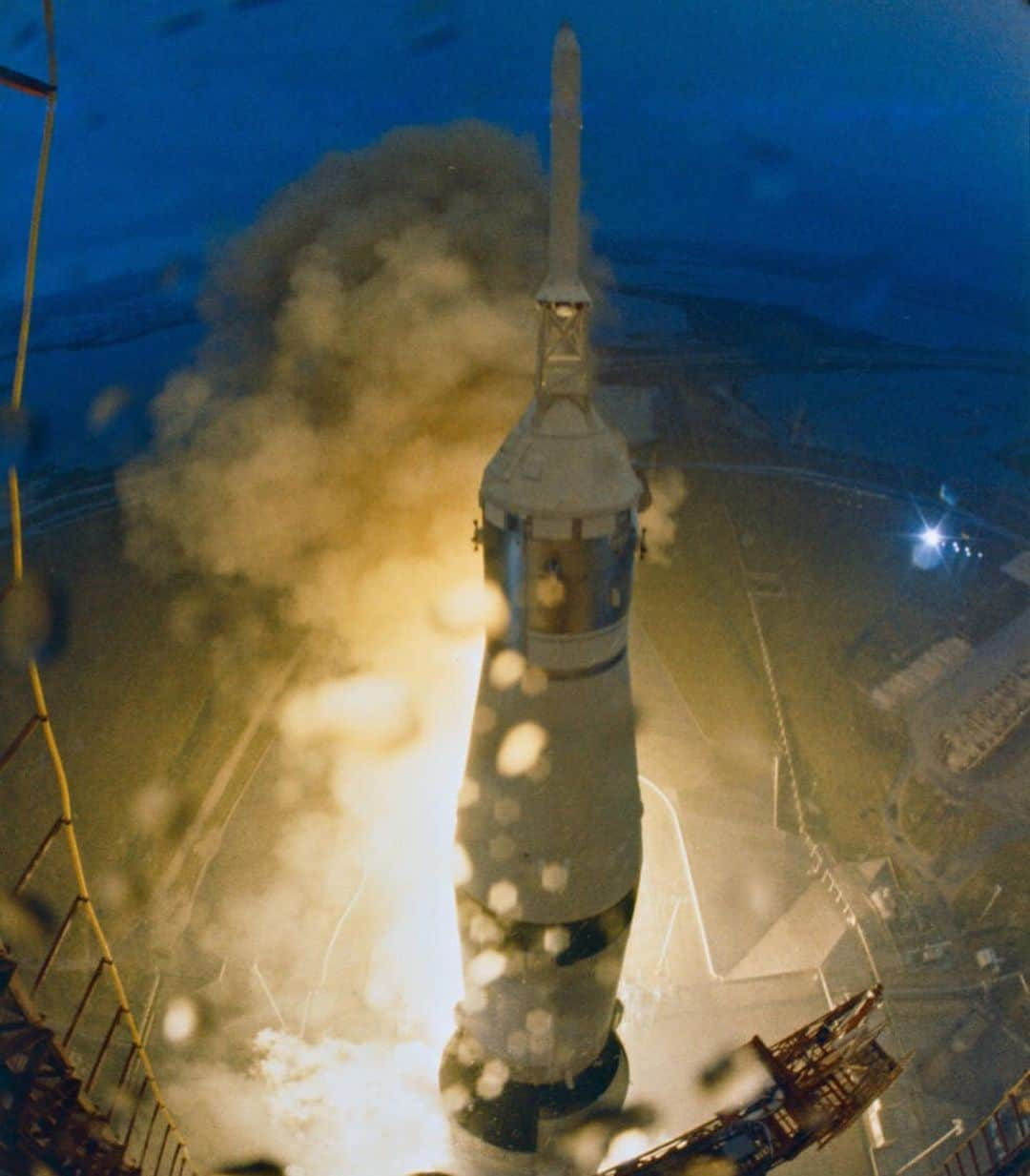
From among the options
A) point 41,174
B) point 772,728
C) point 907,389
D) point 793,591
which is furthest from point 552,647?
point 907,389

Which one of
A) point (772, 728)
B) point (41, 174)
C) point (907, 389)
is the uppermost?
point (907, 389)

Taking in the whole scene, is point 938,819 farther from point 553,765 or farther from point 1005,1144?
point 553,765

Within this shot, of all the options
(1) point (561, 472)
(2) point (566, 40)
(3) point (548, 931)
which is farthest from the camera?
(3) point (548, 931)

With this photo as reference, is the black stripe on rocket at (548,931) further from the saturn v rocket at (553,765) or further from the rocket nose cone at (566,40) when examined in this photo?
the rocket nose cone at (566,40)

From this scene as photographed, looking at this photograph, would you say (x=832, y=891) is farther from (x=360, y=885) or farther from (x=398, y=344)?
(x=398, y=344)

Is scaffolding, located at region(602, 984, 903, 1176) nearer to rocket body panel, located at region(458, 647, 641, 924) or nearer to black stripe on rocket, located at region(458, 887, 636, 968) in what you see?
black stripe on rocket, located at region(458, 887, 636, 968)

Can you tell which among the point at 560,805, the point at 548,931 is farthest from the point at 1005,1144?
the point at 560,805

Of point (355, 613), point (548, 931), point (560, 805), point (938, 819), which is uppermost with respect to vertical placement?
point (355, 613)

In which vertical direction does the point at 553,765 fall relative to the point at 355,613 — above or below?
below
